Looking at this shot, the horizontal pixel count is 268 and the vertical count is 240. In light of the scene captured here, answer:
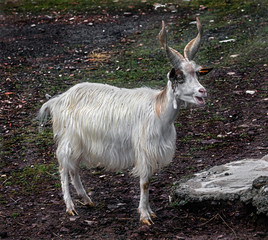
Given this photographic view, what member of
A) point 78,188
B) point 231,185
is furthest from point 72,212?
point 231,185

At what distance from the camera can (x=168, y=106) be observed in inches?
226

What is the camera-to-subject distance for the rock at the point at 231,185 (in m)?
5.36

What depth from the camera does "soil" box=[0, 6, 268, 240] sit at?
5.66 meters

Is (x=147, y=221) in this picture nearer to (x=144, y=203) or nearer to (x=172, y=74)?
(x=144, y=203)

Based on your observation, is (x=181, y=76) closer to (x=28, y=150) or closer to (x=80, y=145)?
(x=80, y=145)

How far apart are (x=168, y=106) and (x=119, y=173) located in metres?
1.83

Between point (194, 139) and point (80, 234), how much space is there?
288cm

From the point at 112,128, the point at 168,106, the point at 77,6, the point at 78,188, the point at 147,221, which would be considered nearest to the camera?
the point at 168,106

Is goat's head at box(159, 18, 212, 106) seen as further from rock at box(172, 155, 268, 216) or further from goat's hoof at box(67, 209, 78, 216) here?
goat's hoof at box(67, 209, 78, 216)

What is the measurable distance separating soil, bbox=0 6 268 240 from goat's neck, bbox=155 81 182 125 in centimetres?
101

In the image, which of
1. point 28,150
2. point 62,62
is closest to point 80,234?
point 28,150

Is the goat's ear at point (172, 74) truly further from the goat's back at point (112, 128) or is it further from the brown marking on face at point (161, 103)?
the goat's back at point (112, 128)

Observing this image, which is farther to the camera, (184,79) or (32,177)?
(32,177)

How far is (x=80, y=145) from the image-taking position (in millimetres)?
6164
